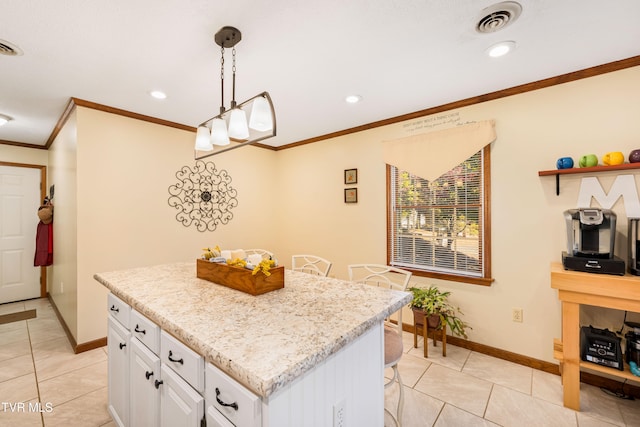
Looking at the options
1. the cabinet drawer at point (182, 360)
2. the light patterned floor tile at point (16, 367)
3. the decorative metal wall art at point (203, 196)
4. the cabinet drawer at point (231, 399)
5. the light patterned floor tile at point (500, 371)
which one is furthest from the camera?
the decorative metal wall art at point (203, 196)

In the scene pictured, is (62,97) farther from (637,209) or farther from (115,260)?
(637,209)

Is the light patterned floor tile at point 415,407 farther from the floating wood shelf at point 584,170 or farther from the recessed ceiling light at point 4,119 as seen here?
the recessed ceiling light at point 4,119

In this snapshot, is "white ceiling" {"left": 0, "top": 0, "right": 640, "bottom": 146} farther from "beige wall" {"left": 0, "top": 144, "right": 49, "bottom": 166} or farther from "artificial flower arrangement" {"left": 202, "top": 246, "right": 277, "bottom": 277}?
"beige wall" {"left": 0, "top": 144, "right": 49, "bottom": 166}

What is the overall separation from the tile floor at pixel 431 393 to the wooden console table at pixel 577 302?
21 cm

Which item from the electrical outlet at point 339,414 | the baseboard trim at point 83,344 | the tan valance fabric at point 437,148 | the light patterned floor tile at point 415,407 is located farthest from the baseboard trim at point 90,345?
the tan valance fabric at point 437,148

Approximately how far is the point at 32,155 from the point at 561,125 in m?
6.79

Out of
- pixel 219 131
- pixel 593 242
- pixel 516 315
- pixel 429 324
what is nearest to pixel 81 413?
pixel 219 131

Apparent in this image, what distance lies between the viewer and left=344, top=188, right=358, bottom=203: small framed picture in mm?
3574

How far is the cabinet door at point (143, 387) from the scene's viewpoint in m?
1.32

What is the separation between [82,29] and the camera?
5.51 ft

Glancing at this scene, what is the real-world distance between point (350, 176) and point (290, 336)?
283 centimetres

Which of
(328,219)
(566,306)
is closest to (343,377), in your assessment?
(566,306)

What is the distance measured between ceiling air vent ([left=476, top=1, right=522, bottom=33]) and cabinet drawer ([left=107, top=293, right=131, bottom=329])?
8.51ft

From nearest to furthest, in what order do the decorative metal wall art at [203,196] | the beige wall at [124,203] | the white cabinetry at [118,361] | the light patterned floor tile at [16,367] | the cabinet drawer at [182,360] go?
1. the cabinet drawer at [182,360]
2. the white cabinetry at [118,361]
3. the light patterned floor tile at [16,367]
4. the beige wall at [124,203]
5. the decorative metal wall art at [203,196]
